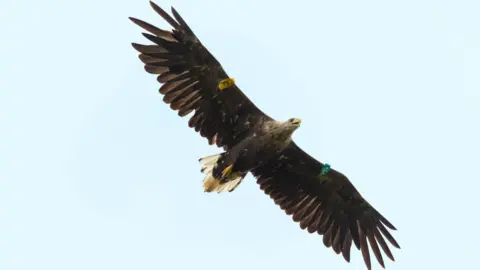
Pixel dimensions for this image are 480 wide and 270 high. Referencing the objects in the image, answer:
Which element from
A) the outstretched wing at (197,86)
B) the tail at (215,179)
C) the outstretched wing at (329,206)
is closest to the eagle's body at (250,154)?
the tail at (215,179)

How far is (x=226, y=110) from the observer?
76.1 feet

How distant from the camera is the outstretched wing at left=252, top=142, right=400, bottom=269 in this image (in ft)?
81.0

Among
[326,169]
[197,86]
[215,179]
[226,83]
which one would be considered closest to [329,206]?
[326,169]

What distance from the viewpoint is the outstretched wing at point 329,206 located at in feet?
81.0

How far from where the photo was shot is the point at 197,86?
22.9 metres

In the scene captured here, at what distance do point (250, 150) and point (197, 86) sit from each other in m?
2.12

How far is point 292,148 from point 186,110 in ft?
10.2

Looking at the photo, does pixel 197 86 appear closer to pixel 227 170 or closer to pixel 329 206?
pixel 227 170

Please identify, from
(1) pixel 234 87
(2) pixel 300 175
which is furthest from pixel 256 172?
(1) pixel 234 87

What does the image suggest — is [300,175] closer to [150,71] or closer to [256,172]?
[256,172]

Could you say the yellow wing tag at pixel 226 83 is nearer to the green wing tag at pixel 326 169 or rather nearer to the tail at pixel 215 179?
the tail at pixel 215 179

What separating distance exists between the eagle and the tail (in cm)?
1

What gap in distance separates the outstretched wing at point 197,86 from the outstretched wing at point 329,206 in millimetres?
1913

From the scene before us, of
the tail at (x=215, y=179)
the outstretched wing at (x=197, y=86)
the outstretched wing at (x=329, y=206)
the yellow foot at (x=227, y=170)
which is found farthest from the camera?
the outstretched wing at (x=329, y=206)
